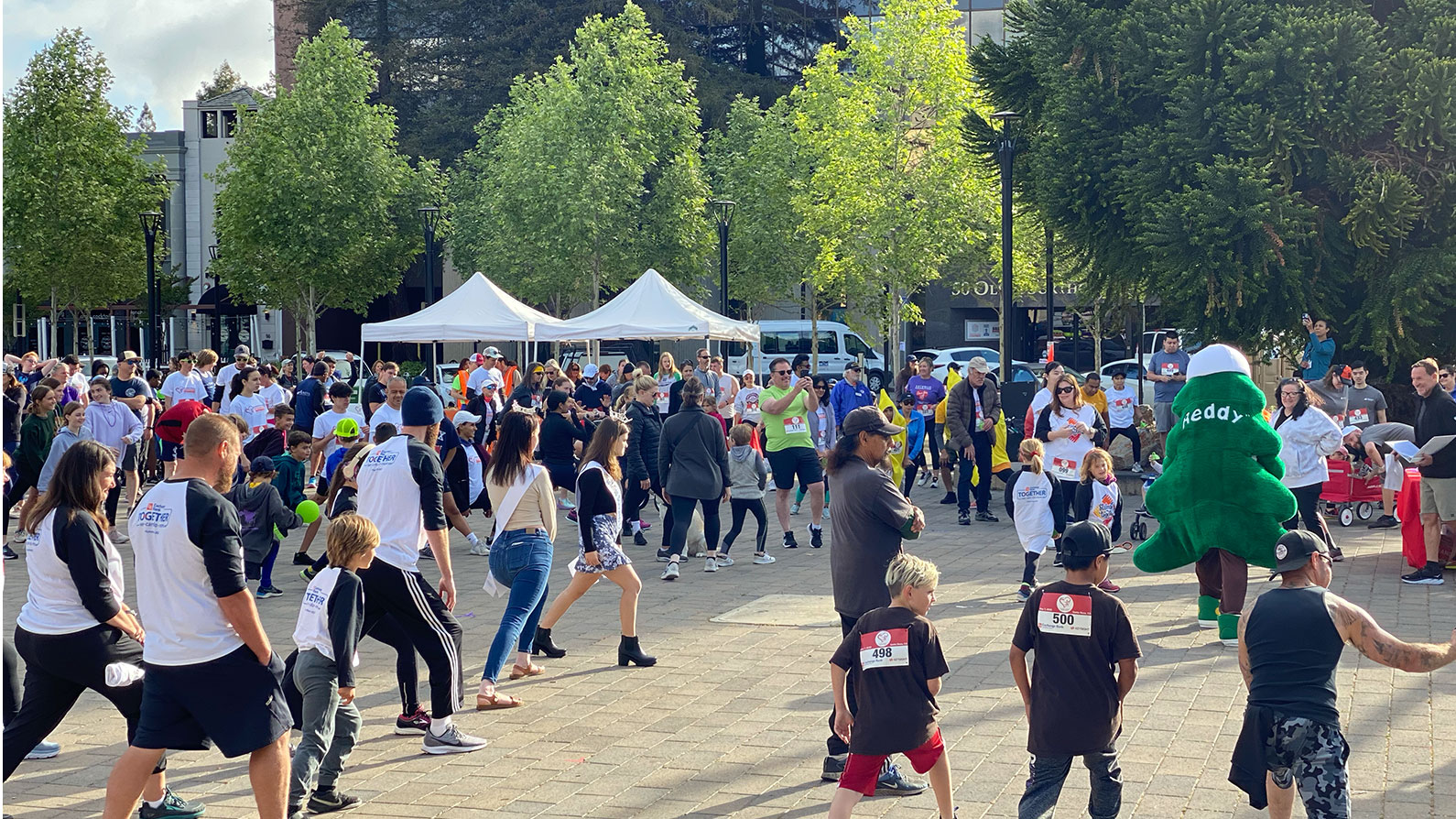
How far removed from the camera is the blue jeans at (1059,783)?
4.81 m

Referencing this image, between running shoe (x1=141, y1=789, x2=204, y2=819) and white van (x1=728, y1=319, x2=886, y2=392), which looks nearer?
running shoe (x1=141, y1=789, x2=204, y2=819)

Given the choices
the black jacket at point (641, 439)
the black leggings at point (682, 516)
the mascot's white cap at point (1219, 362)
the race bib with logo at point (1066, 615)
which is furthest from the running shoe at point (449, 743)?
the black jacket at point (641, 439)

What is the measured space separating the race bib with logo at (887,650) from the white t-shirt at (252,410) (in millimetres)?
12031

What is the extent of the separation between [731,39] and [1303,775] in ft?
157

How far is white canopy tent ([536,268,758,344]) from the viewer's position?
21.2m

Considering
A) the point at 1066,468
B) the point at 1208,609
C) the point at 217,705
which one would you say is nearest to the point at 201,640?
the point at 217,705

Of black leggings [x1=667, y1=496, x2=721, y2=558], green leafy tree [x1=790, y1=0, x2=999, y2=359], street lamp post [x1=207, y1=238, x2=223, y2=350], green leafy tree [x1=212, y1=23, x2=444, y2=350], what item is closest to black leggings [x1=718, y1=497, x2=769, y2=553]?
black leggings [x1=667, y1=496, x2=721, y2=558]

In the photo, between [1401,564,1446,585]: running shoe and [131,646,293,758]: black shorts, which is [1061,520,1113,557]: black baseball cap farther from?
[1401,564,1446,585]: running shoe

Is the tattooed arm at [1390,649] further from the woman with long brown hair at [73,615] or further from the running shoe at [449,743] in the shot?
the woman with long brown hair at [73,615]

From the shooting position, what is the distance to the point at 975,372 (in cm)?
1519

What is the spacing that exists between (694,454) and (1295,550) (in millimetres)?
7649

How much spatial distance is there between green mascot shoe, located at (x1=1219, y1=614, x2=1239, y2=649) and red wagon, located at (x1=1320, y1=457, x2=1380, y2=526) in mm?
6696

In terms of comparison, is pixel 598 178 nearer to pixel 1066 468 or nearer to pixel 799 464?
pixel 799 464

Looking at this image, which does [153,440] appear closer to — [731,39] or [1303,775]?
[1303,775]
